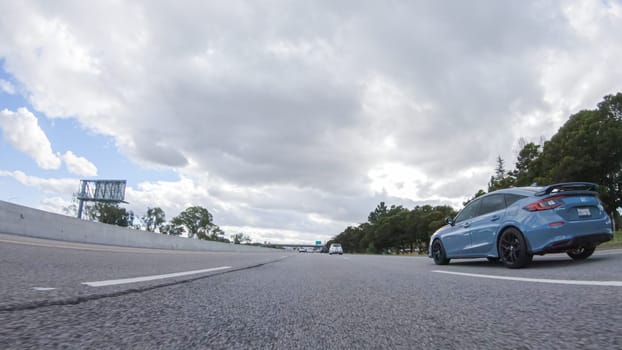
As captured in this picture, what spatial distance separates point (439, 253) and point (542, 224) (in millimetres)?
3758

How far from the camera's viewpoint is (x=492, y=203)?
Answer: 8383 mm

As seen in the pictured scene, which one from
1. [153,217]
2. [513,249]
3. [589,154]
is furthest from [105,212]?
[513,249]

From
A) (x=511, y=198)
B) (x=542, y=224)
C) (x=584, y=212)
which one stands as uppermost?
(x=511, y=198)

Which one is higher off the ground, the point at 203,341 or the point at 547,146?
the point at 547,146

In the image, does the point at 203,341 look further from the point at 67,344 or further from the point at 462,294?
the point at 462,294

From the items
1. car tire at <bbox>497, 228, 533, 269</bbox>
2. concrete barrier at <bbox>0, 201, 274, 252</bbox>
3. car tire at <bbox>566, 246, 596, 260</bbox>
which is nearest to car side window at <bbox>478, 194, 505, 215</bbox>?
car tire at <bbox>497, 228, 533, 269</bbox>

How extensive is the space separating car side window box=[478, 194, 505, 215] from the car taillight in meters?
0.90

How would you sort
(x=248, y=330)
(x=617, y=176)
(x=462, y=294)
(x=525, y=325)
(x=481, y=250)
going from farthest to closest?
(x=617, y=176), (x=481, y=250), (x=462, y=294), (x=525, y=325), (x=248, y=330)

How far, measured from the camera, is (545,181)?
4194 centimetres

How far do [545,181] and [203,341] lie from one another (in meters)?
48.6

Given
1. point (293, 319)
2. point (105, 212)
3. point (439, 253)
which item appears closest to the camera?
point (293, 319)

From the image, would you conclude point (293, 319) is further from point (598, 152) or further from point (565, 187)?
point (598, 152)

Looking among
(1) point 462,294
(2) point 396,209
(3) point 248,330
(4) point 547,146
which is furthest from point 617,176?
(2) point 396,209

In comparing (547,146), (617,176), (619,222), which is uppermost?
(547,146)
